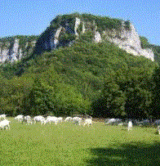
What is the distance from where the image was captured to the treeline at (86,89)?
145 feet

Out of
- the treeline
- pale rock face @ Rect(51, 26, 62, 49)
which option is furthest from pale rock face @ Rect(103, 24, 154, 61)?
the treeline

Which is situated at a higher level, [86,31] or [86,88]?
[86,31]

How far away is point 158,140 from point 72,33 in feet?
387

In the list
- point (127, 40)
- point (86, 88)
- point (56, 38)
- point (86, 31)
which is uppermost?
point (86, 31)

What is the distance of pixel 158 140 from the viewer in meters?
19.8

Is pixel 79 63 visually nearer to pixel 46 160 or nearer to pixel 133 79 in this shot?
pixel 133 79

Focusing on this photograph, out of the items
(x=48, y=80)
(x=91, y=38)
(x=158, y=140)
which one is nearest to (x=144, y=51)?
(x=91, y=38)

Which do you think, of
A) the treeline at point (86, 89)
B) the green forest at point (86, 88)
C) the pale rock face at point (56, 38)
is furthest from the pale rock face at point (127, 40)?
the treeline at point (86, 89)

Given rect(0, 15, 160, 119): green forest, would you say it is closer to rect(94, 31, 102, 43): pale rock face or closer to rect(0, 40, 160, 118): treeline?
rect(0, 40, 160, 118): treeline

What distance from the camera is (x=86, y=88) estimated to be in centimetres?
8312

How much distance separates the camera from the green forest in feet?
145

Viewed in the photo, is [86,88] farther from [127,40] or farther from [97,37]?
[127,40]

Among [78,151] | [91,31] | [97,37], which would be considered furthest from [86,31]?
[78,151]

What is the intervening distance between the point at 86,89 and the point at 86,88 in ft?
1.28
